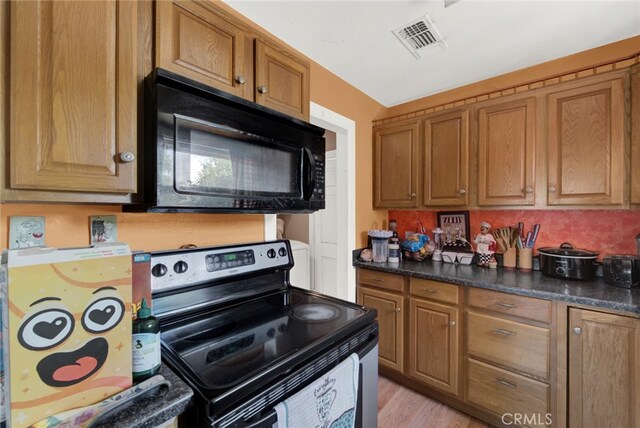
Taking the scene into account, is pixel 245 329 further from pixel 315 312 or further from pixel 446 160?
pixel 446 160

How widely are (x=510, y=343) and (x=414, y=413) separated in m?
0.81

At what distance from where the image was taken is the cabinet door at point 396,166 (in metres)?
2.28

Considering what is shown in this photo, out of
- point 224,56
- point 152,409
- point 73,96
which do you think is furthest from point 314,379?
point 224,56

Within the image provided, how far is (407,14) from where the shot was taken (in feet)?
4.79

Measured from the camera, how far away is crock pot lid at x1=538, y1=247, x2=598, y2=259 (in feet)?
5.32

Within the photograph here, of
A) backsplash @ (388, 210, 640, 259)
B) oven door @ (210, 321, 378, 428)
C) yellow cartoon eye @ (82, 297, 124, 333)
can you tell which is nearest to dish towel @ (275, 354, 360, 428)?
oven door @ (210, 321, 378, 428)

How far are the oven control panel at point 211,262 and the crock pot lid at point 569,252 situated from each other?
68.0 inches

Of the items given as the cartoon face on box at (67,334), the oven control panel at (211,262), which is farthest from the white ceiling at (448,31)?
the cartoon face on box at (67,334)

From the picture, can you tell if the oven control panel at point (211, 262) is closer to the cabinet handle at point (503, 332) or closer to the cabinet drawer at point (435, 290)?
the cabinet drawer at point (435, 290)

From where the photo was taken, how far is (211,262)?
1118 mm

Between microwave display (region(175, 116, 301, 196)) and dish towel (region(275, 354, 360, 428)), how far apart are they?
2.28ft

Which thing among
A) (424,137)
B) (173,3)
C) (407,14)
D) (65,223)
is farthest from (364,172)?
(65,223)

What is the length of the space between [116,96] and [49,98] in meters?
0.15

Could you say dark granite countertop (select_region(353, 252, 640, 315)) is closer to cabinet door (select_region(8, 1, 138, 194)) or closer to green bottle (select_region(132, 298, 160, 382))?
green bottle (select_region(132, 298, 160, 382))
